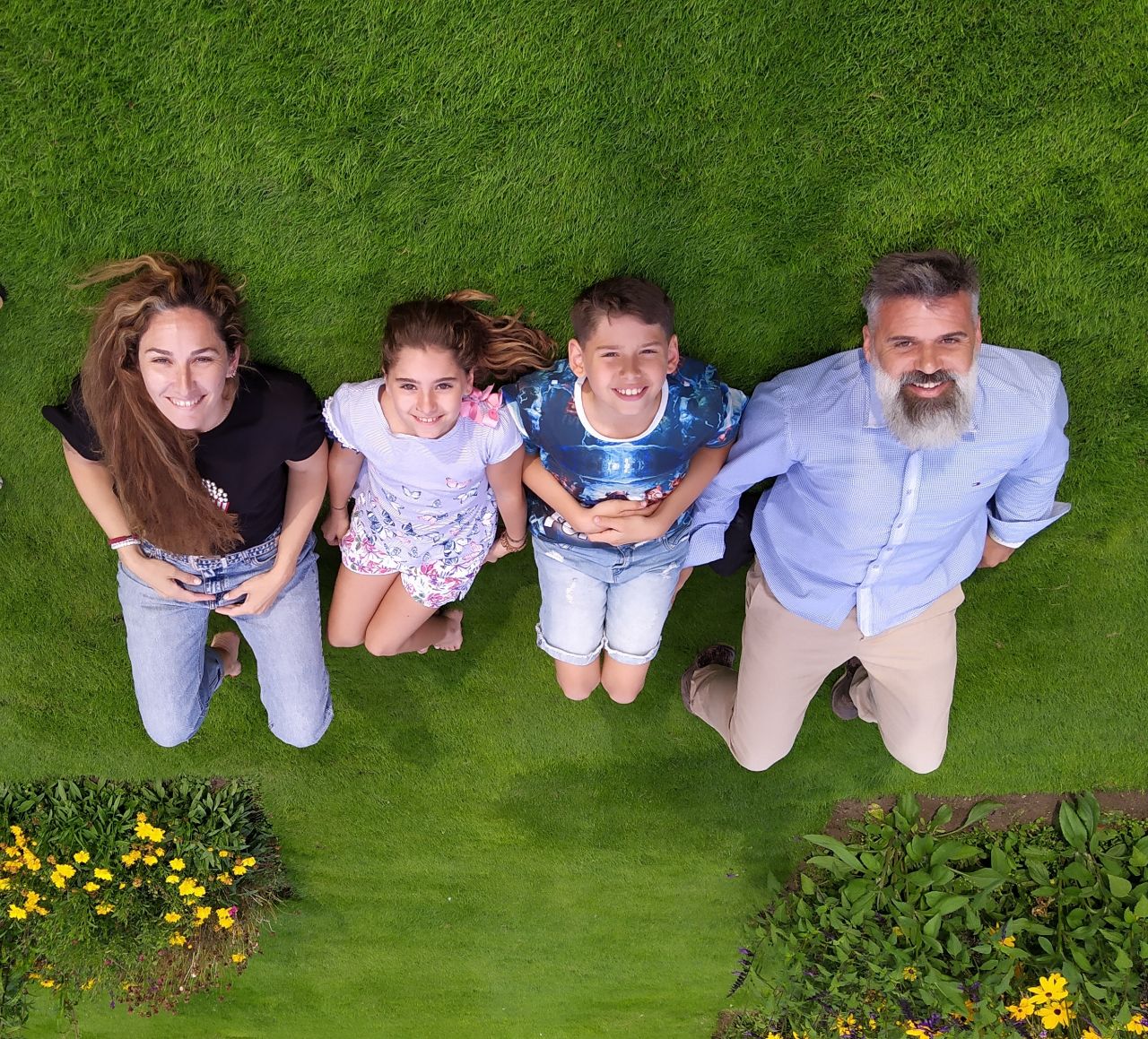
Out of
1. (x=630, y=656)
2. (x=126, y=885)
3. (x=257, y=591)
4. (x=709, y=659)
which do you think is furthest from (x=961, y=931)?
(x=126, y=885)

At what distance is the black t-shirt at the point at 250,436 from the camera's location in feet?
11.4

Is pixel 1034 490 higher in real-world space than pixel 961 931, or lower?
higher

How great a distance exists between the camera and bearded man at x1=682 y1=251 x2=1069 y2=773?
3.17 m

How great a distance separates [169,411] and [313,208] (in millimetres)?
1181

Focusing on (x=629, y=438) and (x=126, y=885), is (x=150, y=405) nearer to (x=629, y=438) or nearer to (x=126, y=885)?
(x=629, y=438)

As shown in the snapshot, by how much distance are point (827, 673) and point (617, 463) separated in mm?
1693

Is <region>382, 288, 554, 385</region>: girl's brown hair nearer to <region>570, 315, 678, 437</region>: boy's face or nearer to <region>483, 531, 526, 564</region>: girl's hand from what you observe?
<region>570, 315, 678, 437</region>: boy's face

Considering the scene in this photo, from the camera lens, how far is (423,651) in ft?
14.8

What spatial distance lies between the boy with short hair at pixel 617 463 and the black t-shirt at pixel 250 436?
100 centimetres

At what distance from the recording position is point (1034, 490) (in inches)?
143

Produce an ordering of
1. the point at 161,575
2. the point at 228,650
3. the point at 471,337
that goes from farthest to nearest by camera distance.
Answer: the point at 228,650 → the point at 161,575 → the point at 471,337

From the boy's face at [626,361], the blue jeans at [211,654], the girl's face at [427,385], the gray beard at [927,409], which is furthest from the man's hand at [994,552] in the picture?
the blue jeans at [211,654]

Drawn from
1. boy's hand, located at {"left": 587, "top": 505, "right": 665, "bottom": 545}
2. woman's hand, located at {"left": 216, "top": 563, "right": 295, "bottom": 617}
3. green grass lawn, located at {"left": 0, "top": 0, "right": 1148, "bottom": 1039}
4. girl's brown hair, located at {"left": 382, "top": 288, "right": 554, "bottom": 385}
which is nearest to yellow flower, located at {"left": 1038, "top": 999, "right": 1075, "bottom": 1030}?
green grass lawn, located at {"left": 0, "top": 0, "right": 1148, "bottom": 1039}

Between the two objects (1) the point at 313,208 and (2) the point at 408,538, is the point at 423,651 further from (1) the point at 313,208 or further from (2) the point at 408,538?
(1) the point at 313,208
